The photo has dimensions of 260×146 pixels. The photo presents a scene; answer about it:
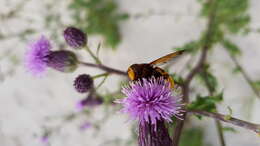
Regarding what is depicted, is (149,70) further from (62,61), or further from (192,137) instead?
(192,137)

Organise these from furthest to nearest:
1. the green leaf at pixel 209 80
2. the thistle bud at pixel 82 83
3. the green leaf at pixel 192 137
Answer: the green leaf at pixel 192 137
the green leaf at pixel 209 80
the thistle bud at pixel 82 83

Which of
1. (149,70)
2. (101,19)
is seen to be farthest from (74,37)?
(101,19)

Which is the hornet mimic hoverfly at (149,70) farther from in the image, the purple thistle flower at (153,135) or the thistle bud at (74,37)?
the thistle bud at (74,37)

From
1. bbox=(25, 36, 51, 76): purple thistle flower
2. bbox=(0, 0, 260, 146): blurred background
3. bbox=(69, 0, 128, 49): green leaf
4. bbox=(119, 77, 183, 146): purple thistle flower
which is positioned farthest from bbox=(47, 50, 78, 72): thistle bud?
bbox=(69, 0, 128, 49): green leaf

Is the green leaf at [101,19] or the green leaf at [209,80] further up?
the green leaf at [101,19]

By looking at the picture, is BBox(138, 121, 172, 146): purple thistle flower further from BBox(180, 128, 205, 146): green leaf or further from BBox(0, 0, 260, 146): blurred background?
BBox(180, 128, 205, 146): green leaf

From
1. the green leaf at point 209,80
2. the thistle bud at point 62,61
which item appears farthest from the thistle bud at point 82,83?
the green leaf at point 209,80
